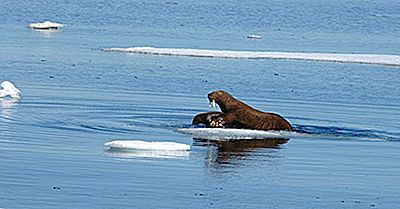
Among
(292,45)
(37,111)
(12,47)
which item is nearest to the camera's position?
(37,111)

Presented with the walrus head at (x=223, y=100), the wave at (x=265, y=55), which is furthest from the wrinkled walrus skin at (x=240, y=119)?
the wave at (x=265, y=55)

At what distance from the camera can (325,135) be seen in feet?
52.6

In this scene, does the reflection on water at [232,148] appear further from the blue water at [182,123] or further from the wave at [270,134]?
the wave at [270,134]

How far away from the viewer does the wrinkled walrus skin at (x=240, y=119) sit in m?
16.3

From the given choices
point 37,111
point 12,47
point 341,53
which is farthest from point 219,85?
point 341,53

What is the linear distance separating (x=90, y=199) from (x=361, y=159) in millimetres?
4360

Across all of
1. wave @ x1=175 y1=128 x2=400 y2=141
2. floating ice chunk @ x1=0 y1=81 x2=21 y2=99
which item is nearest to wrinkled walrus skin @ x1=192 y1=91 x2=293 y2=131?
wave @ x1=175 y1=128 x2=400 y2=141

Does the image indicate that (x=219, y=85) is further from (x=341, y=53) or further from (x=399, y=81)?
(x=341, y=53)

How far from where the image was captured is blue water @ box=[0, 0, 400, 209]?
1120cm

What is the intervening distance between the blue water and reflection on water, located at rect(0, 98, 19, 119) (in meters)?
0.05

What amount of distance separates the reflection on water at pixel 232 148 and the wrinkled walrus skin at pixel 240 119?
824 mm

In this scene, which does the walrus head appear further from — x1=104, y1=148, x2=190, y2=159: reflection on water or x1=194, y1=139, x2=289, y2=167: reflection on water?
x1=104, y1=148, x2=190, y2=159: reflection on water

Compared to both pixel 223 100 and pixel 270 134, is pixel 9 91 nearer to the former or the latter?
pixel 223 100

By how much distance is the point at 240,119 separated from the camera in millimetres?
16578
